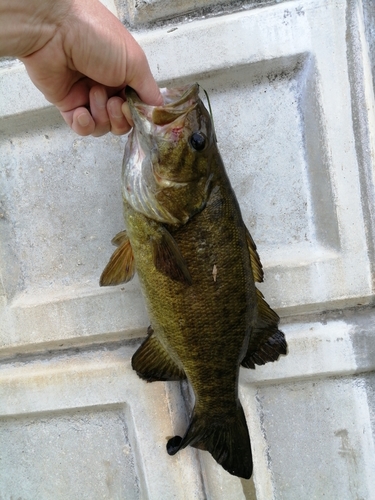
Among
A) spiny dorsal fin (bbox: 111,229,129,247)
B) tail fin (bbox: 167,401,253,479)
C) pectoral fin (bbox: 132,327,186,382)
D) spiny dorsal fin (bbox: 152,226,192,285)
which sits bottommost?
tail fin (bbox: 167,401,253,479)

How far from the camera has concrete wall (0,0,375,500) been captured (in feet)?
5.98

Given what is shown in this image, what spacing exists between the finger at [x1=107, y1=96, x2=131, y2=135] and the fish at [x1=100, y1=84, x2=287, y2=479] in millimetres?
82

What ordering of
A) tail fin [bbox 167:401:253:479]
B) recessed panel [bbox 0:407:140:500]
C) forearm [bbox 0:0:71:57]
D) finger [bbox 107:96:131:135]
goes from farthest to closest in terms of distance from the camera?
recessed panel [bbox 0:407:140:500]
tail fin [bbox 167:401:253:479]
finger [bbox 107:96:131:135]
forearm [bbox 0:0:71:57]

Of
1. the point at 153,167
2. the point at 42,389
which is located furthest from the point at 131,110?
the point at 42,389

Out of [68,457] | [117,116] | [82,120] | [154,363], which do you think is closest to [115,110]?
[117,116]

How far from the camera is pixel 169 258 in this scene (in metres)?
1.46

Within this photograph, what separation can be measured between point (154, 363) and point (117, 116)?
0.95m

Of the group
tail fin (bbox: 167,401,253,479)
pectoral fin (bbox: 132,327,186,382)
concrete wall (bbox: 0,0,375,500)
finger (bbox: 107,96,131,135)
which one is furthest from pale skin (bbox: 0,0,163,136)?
tail fin (bbox: 167,401,253,479)

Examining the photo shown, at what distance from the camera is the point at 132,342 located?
1994 millimetres

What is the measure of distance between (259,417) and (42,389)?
98 cm

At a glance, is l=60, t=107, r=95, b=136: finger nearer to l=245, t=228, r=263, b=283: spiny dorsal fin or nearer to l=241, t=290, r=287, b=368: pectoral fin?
l=245, t=228, r=263, b=283: spiny dorsal fin

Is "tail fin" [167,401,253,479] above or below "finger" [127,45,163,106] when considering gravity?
below

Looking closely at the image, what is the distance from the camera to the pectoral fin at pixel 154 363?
1.75 metres

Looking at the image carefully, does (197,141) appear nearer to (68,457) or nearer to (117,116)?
(117,116)
